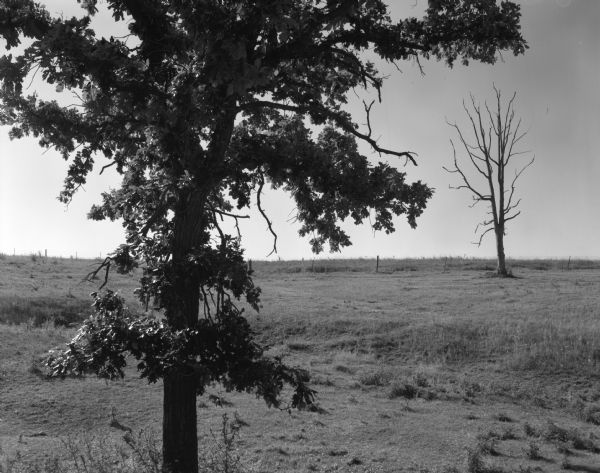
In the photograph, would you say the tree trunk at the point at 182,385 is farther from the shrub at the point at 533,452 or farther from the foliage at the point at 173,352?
the shrub at the point at 533,452

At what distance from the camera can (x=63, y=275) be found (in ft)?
131

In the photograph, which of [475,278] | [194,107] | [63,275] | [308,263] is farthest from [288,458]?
[308,263]

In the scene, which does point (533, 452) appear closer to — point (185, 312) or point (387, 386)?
point (387, 386)

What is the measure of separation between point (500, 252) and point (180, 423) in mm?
42124

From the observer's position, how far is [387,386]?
19391 mm

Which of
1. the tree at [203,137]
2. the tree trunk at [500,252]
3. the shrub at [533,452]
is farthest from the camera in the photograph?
the tree trunk at [500,252]

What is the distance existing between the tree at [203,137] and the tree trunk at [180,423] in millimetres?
22

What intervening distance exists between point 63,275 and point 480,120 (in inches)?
1465

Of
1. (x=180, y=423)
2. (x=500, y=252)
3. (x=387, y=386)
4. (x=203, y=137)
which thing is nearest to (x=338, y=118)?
(x=203, y=137)

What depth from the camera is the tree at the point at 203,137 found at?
25.4ft

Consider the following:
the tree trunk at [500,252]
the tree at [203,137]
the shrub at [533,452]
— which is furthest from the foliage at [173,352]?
the tree trunk at [500,252]

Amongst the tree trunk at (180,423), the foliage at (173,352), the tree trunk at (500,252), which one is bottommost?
the tree trunk at (180,423)

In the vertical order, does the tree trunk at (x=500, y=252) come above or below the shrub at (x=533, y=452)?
above

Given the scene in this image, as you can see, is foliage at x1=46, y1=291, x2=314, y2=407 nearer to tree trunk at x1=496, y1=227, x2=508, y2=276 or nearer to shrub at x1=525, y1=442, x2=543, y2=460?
shrub at x1=525, y1=442, x2=543, y2=460
